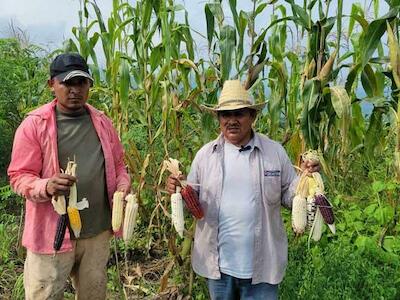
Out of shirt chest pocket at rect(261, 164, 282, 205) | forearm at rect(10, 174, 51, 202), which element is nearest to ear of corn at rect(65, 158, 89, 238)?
forearm at rect(10, 174, 51, 202)

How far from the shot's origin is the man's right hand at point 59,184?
105 inches

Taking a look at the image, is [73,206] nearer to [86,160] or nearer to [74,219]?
[74,219]

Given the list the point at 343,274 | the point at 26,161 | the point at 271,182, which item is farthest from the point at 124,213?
the point at 343,274

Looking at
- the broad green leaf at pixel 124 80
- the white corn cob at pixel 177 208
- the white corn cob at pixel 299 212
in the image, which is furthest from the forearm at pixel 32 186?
the broad green leaf at pixel 124 80

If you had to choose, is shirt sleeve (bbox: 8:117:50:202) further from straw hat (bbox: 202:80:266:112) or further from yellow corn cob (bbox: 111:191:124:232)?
straw hat (bbox: 202:80:266:112)

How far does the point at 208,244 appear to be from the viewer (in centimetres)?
286

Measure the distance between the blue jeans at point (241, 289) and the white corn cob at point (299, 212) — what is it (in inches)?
13.6

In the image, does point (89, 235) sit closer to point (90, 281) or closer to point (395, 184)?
point (90, 281)

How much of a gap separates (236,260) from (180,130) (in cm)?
178

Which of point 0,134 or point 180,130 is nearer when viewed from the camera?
point 180,130

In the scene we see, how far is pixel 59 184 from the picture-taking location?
267 centimetres

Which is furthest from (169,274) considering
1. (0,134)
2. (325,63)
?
(0,134)

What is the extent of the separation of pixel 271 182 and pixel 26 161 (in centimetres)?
126

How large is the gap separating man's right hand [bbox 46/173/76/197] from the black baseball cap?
1.68ft
